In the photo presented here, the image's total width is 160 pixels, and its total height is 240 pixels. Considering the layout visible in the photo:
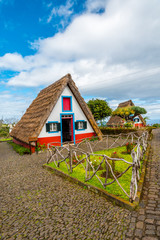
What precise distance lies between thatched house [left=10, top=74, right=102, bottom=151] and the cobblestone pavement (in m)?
5.64

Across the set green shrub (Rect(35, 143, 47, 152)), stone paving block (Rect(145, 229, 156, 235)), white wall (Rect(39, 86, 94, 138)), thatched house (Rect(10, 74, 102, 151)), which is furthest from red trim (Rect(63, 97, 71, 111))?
stone paving block (Rect(145, 229, 156, 235))

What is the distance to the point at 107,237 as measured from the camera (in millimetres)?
2750

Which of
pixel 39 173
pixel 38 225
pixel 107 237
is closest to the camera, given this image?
pixel 107 237

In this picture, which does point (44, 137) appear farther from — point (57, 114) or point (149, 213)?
point (149, 213)

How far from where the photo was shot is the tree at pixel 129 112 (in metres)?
28.5

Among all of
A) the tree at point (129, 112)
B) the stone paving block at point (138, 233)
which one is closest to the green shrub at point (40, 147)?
the stone paving block at point (138, 233)

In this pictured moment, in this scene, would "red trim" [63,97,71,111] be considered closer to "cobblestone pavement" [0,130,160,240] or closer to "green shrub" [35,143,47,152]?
"green shrub" [35,143,47,152]

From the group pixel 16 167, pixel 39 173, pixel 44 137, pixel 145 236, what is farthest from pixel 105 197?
pixel 44 137

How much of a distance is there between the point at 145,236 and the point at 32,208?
9.19ft

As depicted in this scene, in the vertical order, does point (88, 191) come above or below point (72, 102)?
below

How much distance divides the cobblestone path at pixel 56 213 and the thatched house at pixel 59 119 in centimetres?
546

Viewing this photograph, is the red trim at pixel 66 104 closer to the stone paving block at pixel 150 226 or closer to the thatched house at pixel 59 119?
the thatched house at pixel 59 119

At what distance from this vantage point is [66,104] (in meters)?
12.8

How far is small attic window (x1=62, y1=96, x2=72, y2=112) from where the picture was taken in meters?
12.6
